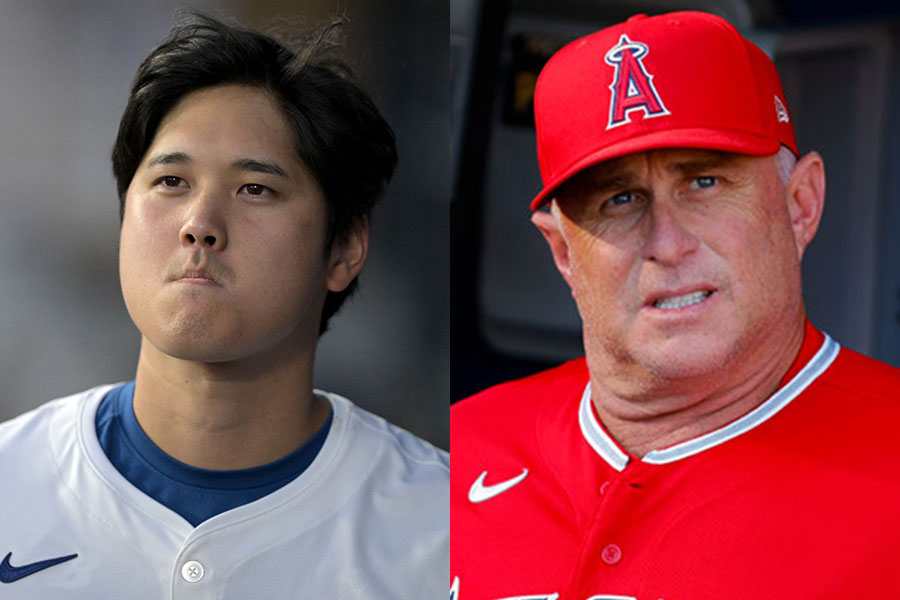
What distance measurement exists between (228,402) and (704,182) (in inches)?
28.5

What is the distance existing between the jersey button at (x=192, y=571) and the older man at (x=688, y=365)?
0.35 m

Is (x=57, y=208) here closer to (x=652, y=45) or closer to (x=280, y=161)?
(x=280, y=161)

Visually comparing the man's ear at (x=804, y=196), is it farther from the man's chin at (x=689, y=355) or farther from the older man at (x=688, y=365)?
the man's chin at (x=689, y=355)

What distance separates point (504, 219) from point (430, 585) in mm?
671

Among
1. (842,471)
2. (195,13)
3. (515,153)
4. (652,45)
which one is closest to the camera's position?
(842,471)

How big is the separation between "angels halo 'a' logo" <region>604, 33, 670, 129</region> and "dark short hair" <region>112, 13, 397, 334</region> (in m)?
0.36

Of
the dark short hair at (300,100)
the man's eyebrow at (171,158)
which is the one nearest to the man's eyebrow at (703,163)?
the dark short hair at (300,100)

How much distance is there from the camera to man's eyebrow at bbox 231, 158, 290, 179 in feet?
4.03

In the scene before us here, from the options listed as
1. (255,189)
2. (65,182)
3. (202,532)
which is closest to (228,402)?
(202,532)

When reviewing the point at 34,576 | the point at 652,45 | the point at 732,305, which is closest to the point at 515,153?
the point at 652,45

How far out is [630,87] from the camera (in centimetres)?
122

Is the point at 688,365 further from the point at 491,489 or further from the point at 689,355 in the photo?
the point at 491,489

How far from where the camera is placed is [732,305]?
1.18m

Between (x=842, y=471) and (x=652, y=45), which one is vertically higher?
(x=652, y=45)
